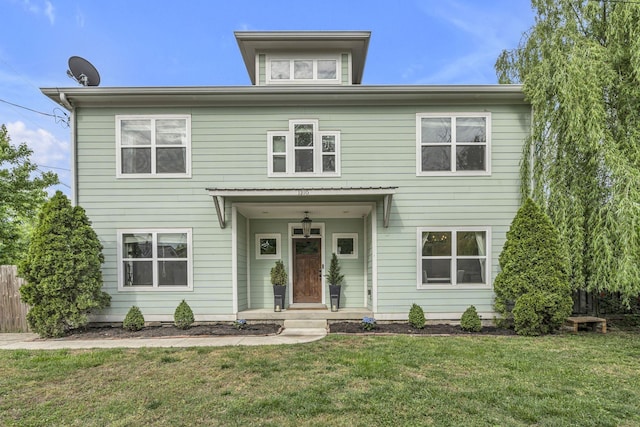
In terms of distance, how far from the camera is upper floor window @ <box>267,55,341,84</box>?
10.1 meters

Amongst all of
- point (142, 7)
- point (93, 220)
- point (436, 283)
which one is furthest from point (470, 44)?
point (93, 220)

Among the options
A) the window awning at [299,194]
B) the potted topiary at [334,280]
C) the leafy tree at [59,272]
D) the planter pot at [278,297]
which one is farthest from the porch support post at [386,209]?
the leafy tree at [59,272]

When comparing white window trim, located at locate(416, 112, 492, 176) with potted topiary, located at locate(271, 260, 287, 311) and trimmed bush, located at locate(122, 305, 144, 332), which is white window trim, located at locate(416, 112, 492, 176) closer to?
potted topiary, located at locate(271, 260, 287, 311)

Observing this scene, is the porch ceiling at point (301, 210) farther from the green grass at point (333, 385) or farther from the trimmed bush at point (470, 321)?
the green grass at point (333, 385)

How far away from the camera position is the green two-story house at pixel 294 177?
827cm

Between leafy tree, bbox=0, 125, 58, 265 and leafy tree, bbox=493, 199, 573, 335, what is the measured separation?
686 inches

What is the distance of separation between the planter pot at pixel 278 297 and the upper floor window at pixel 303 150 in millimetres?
2905

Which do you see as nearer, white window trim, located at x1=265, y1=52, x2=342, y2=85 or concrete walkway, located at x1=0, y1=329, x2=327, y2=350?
concrete walkway, located at x1=0, y1=329, x2=327, y2=350

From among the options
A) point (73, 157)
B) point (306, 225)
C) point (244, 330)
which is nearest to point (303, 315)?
point (244, 330)

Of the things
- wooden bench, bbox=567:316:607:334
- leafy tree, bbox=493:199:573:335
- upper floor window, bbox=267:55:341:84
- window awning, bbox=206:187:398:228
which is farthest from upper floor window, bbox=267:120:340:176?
wooden bench, bbox=567:316:607:334

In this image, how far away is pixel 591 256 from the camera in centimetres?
732

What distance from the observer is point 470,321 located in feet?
24.8

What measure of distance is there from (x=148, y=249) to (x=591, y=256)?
9862 mm

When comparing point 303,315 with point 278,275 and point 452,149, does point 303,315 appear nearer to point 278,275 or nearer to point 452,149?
point 278,275
